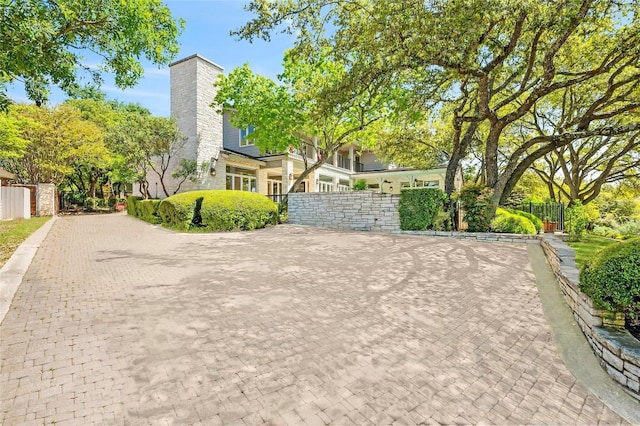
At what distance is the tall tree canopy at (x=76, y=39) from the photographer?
5.35m

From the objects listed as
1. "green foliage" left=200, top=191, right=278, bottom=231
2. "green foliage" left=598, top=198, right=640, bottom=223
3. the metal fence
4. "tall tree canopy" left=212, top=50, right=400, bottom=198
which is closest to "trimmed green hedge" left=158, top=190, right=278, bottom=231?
"green foliage" left=200, top=191, right=278, bottom=231

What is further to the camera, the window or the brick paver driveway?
the window

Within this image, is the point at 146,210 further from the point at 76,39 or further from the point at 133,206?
the point at 76,39

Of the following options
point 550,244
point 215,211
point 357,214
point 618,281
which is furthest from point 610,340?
point 215,211

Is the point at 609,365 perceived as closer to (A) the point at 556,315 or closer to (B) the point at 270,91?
(A) the point at 556,315

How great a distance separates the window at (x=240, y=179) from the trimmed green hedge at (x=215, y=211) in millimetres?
7292

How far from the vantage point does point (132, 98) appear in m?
36.5

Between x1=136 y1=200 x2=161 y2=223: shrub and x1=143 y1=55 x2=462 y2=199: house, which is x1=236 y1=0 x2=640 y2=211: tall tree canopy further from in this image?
x1=136 y1=200 x2=161 y2=223: shrub

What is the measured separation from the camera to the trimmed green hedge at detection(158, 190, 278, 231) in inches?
445

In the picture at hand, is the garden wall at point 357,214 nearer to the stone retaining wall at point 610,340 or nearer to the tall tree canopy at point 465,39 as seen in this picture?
the tall tree canopy at point 465,39

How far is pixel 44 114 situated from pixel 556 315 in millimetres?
23998

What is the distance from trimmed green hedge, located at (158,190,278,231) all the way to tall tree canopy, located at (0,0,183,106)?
4.69 m

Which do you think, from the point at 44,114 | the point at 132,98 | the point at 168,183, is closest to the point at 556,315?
the point at 168,183

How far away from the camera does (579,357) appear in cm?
301
